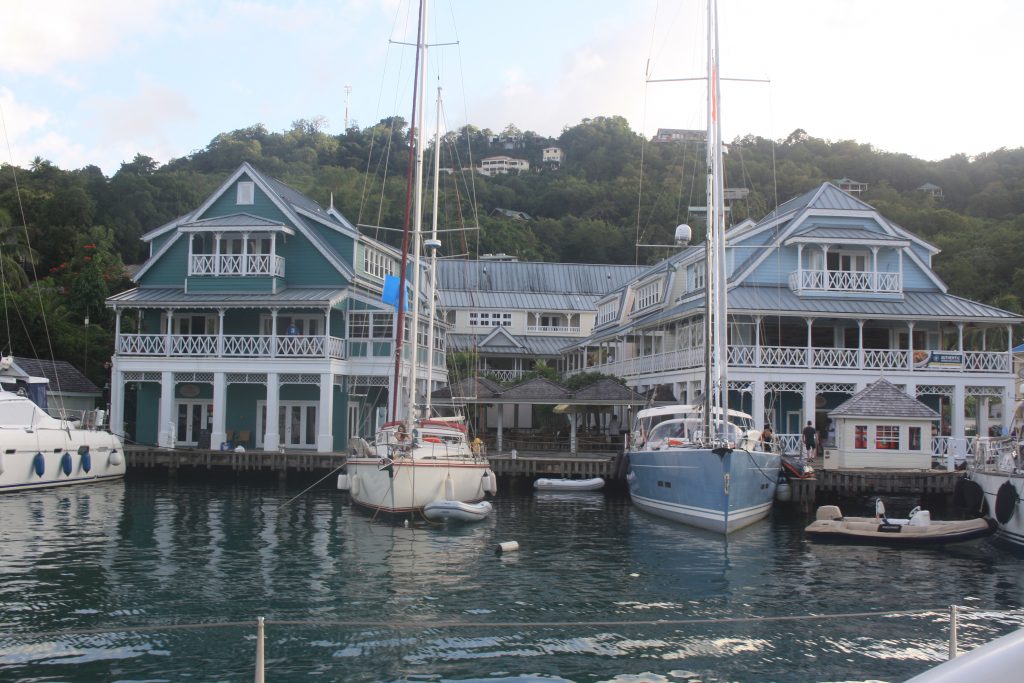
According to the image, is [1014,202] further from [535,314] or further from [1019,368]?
[535,314]

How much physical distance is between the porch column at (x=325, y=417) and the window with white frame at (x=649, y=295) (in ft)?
61.1

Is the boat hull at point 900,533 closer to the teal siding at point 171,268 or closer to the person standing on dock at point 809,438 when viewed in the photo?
the person standing on dock at point 809,438

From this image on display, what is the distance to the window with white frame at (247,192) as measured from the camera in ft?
140

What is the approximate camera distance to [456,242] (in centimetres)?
9875

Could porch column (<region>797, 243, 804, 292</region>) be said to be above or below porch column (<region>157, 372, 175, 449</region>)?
above

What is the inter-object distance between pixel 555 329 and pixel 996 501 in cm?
5098

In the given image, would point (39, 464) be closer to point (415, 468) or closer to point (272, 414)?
point (272, 414)

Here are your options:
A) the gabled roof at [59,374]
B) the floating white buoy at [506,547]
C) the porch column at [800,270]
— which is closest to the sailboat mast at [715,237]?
the floating white buoy at [506,547]

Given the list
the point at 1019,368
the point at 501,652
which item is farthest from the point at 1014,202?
the point at 501,652

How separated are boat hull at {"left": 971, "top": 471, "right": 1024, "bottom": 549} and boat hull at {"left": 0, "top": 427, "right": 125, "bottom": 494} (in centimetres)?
3052

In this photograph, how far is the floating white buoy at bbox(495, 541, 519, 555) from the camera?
22047mm

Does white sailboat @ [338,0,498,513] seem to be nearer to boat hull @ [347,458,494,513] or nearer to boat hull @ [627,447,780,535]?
boat hull @ [347,458,494,513]

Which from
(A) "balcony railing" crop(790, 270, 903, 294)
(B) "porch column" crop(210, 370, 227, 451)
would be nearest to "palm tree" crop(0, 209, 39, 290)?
(B) "porch column" crop(210, 370, 227, 451)

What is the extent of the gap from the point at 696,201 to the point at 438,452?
10191 centimetres
